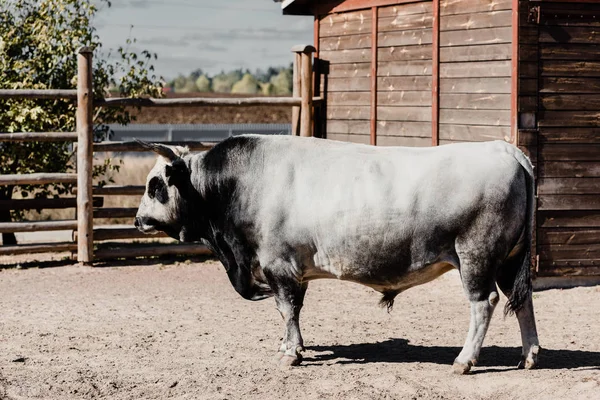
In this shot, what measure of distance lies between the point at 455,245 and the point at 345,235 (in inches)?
30.9

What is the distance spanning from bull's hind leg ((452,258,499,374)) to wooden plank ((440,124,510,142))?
3.75m

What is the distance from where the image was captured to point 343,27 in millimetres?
13523

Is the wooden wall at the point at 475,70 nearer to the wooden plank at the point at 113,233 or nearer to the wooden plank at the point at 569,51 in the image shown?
the wooden plank at the point at 569,51

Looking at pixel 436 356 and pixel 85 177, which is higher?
pixel 85 177

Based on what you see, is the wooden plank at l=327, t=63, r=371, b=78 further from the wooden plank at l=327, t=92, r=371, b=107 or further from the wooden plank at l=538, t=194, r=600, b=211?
the wooden plank at l=538, t=194, r=600, b=211

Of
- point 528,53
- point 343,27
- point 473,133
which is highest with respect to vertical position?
point 343,27

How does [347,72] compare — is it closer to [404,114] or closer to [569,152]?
[404,114]

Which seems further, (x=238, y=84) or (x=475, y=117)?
(x=238, y=84)

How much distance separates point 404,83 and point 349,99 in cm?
125

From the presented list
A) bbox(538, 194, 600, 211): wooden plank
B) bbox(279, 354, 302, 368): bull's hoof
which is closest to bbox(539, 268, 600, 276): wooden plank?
bbox(538, 194, 600, 211): wooden plank

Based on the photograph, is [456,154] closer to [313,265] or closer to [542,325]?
[313,265]

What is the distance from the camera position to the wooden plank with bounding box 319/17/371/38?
13.1 metres

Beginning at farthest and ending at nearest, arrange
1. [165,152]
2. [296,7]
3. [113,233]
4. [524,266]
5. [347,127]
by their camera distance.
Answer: [296,7] → [347,127] → [113,233] → [165,152] → [524,266]

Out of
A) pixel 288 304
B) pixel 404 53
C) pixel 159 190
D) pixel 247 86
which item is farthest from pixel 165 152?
pixel 247 86
